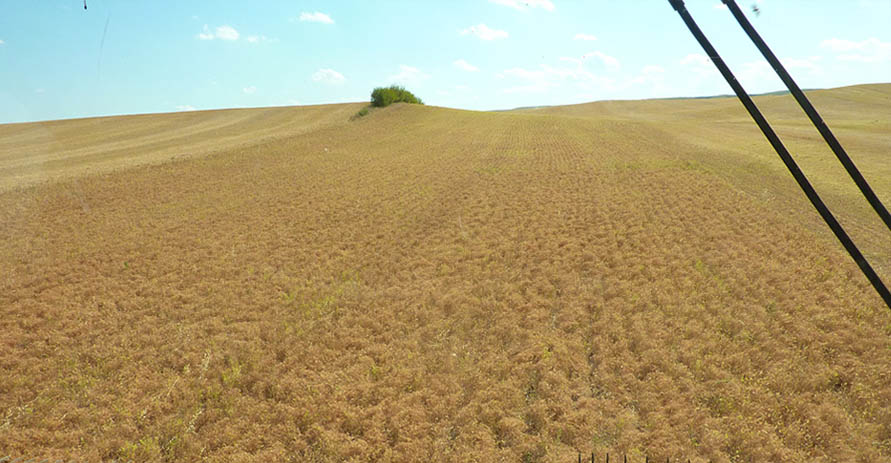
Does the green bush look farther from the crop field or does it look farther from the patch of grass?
the crop field

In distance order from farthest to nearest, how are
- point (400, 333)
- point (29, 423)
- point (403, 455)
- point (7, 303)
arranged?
1. point (7, 303)
2. point (400, 333)
3. point (29, 423)
4. point (403, 455)

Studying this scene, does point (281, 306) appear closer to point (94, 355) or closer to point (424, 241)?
point (94, 355)

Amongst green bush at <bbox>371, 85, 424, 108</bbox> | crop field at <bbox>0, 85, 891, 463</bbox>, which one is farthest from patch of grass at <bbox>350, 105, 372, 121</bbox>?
crop field at <bbox>0, 85, 891, 463</bbox>

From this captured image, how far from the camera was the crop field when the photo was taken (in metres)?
5.64

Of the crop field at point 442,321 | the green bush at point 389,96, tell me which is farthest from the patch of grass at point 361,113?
the crop field at point 442,321

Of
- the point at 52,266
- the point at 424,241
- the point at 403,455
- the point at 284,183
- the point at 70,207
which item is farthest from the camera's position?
the point at 284,183

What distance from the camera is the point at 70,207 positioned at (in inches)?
627

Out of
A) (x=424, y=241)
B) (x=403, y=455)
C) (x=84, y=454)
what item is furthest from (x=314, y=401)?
(x=424, y=241)

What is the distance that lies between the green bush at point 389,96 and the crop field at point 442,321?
123 feet

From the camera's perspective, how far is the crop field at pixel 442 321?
5.64 meters

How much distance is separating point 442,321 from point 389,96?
167 ft

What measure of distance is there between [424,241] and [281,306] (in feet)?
16.5

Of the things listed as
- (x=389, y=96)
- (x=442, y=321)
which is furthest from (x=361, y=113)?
(x=442, y=321)

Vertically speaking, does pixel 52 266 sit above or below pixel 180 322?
above
